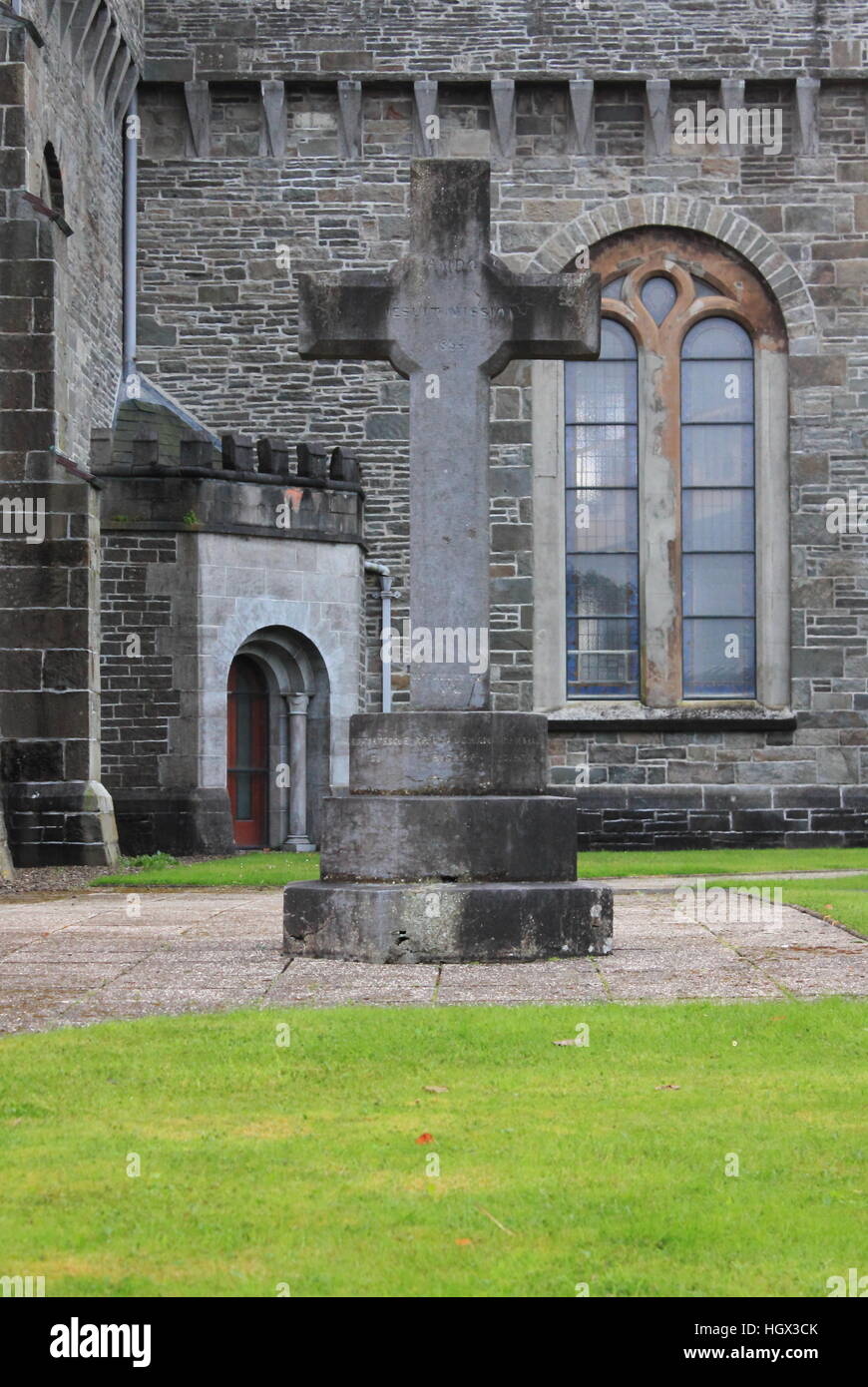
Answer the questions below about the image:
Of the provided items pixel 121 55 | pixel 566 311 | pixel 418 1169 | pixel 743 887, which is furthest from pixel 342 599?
pixel 418 1169

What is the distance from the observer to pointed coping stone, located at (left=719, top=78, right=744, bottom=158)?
2155cm

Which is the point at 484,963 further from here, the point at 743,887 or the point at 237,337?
the point at 237,337

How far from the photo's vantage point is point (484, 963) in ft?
26.6

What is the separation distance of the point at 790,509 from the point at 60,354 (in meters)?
9.12

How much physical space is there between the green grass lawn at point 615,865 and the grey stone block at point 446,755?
20.0 feet

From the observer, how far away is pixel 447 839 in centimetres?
831

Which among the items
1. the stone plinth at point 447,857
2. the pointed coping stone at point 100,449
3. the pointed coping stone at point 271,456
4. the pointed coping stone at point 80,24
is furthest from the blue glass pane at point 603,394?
the stone plinth at point 447,857

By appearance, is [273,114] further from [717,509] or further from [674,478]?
[717,509]

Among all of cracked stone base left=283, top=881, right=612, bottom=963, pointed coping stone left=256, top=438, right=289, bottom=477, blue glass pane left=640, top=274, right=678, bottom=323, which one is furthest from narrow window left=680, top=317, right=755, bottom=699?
cracked stone base left=283, top=881, right=612, bottom=963

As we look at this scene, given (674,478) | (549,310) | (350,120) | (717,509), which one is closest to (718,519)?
(717,509)

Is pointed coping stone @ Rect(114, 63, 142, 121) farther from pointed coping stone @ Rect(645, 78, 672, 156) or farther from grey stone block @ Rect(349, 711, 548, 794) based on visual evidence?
grey stone block @ Rect(349, 711, 548, 794)

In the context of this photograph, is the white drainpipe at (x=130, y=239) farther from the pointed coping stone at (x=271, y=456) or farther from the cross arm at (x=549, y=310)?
the cross arm at (x=549, y=310)

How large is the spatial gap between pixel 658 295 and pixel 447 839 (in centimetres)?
1490

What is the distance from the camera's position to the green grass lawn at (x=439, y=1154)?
3.66 m
